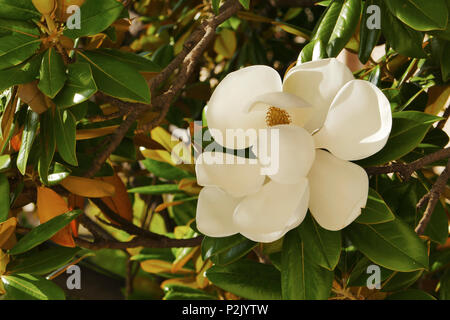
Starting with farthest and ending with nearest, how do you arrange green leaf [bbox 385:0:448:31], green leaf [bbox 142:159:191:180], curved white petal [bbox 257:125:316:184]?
green leaf [bbox 142:159:191:180] < green leaf [bbox 385:0:448:31] < curved white petal [bbox 257:125:316:184]

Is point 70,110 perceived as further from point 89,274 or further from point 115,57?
point 89,274

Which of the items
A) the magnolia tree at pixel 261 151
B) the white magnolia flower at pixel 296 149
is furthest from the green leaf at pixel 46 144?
the white magnolia flower at pixel 296 149

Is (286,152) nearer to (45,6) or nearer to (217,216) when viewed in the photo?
(217,216)

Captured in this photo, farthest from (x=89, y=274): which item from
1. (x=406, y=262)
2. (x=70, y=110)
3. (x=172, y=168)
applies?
(x=406, y=262)

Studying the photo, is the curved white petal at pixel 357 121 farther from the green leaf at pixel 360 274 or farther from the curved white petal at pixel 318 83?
the green leaf at pixel 360 274

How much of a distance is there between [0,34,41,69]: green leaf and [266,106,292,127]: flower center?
27cm

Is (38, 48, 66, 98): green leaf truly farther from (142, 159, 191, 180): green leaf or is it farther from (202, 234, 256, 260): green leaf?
(142, 159, 191, 180): green leaf

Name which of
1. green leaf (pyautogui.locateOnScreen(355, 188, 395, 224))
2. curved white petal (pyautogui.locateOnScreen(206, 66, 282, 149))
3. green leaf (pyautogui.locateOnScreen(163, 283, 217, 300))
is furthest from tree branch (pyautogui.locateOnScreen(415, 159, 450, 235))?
green leaf (pyautogui.locateOnScreen(163, 283, 217, 300))

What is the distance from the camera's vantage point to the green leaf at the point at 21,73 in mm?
564

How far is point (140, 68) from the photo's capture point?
65 centimetres

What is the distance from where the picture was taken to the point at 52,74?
58 cm

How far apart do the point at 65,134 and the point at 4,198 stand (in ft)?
0.38

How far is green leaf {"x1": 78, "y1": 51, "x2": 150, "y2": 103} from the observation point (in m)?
0.59

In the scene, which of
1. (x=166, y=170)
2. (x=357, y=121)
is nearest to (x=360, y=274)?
(x=357, y=121)
